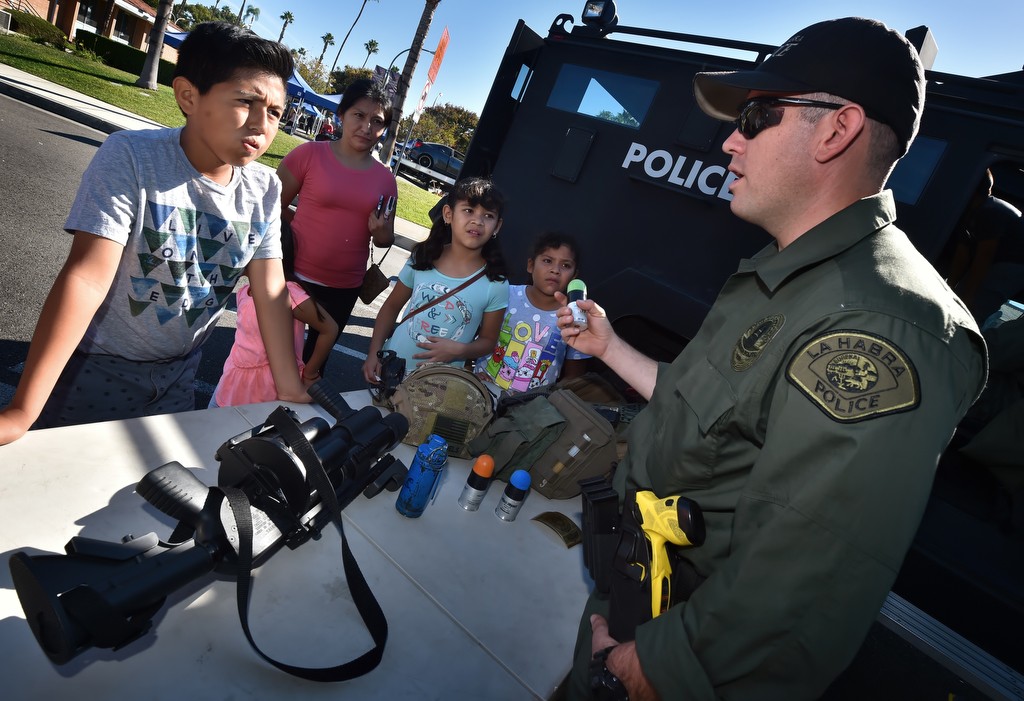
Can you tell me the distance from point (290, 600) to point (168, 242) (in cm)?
106

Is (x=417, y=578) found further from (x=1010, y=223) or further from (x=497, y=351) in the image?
(x=1010, y=223)

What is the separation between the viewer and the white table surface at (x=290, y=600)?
108cm

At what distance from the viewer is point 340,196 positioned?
3.00 meters

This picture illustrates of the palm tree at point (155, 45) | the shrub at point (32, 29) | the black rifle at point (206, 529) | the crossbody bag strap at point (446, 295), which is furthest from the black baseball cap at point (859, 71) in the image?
the shrub at point (32, 29)

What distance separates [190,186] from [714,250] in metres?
2.41

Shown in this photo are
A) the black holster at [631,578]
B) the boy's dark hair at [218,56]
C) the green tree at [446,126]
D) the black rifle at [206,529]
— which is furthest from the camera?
the green tree at [446,126]

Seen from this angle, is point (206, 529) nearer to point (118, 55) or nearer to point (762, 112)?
point (762, 112)

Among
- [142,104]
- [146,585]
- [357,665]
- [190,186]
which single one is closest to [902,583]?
[357,665]

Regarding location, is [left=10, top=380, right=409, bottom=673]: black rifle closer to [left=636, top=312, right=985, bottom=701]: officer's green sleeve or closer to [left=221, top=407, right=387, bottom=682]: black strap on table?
[left=221, top=407, right=387, bottom=682]: black strap on table

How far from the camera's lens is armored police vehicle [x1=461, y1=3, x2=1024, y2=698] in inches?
87.9

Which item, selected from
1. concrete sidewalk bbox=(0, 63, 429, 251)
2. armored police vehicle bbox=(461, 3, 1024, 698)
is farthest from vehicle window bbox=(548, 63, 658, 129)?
concrete sidewalk bbox=(0, 63, 429, 251)

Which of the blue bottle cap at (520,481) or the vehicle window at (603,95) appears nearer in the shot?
the blue bottle cap at (520,481)

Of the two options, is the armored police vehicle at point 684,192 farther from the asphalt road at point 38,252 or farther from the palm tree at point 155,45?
the palm tree at point 155,45

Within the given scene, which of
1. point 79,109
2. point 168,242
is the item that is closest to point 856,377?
point 168,242
